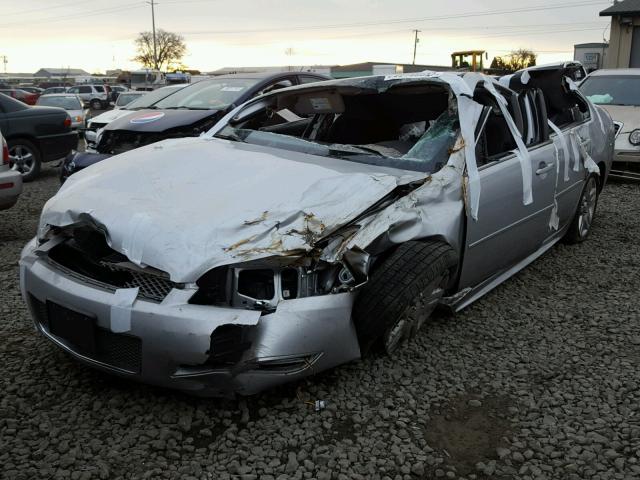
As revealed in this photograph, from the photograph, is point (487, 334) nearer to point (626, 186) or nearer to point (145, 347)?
point (145, 347)

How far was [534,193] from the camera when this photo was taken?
4.19 meters

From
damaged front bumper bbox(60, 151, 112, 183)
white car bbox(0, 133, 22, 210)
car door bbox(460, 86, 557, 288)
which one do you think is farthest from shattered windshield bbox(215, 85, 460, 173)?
damaged front bumper bbox(60, 151, 112, 183)

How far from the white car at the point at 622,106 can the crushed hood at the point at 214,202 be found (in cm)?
643

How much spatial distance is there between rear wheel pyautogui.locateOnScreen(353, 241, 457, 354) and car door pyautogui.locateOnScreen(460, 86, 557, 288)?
45cm

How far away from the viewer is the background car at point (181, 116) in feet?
23.3

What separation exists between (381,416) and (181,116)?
538 cm

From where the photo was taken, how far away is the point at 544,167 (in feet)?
14.2

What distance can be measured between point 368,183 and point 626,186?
6923 millimetres

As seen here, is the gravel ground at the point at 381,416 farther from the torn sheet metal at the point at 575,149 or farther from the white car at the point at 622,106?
the white car at the point at 622,106

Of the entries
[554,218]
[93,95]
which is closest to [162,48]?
[93,95]

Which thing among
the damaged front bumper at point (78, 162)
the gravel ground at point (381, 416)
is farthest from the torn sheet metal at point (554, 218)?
the damaged front bumper at point (78, 162)

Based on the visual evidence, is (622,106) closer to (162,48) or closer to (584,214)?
(584,214)

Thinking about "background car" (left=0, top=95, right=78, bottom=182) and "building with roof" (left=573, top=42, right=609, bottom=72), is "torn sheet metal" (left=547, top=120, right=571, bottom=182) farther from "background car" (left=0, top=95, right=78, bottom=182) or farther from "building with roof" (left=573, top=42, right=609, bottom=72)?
"building with roof" (left=573, top=42, right=609, bottom=72)

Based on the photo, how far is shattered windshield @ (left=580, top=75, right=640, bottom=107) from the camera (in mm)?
9438
